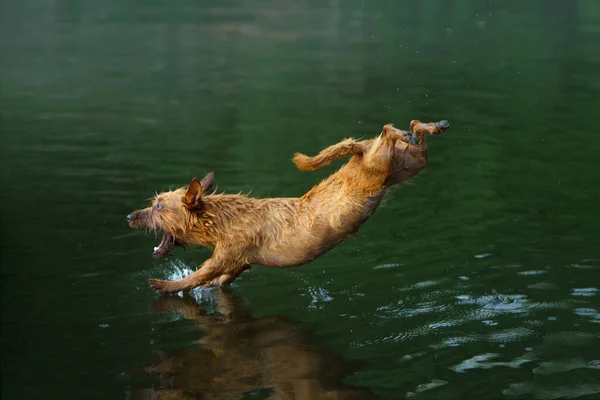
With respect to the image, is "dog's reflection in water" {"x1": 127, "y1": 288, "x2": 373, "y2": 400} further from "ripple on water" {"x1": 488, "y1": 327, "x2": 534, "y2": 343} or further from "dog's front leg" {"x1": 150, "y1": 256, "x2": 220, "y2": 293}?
"ripple on water" {"x1": 488, "y1": 327, "x2": 534, "y2": 343}

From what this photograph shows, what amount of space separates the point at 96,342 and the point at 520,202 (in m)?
6.74

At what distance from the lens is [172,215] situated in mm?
10703

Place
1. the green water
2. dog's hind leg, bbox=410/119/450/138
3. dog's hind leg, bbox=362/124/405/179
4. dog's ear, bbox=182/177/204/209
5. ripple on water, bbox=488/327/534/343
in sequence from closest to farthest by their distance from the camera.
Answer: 1. the green water
2. ripple on water, bbox=488/327/534/343
3. dog's hind leg, bbox=410/119/450/138
4. dog's hind leg, bbox=362/124/405/179
5. dog's ear, bbox=182/177/204/209

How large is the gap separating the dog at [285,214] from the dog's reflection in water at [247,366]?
0.60 m

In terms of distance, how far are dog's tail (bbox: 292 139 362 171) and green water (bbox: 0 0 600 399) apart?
1403 millimetres

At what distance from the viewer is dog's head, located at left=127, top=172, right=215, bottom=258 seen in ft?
34.7

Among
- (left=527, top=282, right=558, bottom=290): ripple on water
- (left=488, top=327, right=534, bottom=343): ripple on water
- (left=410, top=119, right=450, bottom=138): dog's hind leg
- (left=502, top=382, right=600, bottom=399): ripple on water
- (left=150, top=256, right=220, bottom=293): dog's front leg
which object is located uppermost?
(left=410, top=119, right=450, bottom=138): dog's hind leg

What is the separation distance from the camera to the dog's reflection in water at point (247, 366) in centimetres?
840

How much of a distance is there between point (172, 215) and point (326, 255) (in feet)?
7.47

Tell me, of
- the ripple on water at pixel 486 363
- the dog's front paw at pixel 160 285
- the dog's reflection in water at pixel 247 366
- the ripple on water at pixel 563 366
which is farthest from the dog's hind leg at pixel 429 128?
the dog's front paw at pixel 160 285

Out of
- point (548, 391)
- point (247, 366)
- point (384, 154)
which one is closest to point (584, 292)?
point (548, 391)

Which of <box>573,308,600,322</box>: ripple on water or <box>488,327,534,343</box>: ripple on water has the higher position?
<box>573,308,600,322</box>: ripple on water

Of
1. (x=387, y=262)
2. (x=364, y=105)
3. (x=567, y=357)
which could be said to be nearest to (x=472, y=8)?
(x=364, y=105)

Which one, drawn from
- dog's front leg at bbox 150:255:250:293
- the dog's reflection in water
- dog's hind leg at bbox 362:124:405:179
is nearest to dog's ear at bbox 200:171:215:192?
dog's front leg at bbox 150:255:250:293
